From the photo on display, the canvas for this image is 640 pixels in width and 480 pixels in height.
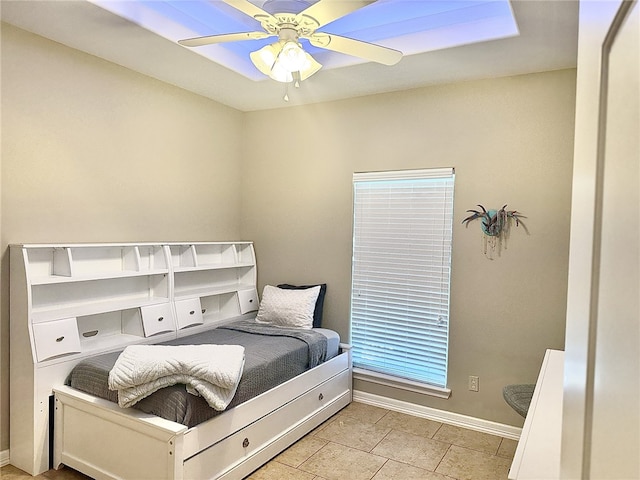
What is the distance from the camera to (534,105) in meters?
3.05

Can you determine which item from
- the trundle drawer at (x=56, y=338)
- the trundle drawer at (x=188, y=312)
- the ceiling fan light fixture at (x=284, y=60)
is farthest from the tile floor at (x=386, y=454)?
the ceiling fan light fixture at (x=284, y=60)

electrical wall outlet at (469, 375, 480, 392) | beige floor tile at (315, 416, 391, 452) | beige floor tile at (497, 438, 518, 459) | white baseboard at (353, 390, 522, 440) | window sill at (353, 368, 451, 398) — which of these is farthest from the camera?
window sill at (353, 368, 451, 398)

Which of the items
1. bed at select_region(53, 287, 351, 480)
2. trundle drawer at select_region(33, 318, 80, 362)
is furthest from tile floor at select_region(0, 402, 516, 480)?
trundle drawer at select_region(33, 318, 80, 362)

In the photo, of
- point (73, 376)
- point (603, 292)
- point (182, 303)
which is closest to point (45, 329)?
point (73, 376)

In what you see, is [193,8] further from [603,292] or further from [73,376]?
[603,292]

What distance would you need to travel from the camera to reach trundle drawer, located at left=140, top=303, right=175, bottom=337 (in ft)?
10.1

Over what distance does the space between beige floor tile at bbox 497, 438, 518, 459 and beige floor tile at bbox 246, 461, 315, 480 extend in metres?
1.32

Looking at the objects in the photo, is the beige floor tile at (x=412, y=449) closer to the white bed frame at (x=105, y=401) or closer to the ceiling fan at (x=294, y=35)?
the white bed frame at (x=105, y=401)

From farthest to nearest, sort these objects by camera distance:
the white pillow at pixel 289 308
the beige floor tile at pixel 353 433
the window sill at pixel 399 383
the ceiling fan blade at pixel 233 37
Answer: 1. the white pillow at pixel 289 308
2. the window sill at pixel 399 383
3. the beige floor tile at pixel 353 433
4. the ceiling fan blade at pixel 233 37

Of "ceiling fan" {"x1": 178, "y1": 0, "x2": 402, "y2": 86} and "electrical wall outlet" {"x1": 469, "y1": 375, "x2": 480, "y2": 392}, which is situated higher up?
"ceiling fan" {"x1": 178, "y1": 0, "x2": 402, "y2": 86}

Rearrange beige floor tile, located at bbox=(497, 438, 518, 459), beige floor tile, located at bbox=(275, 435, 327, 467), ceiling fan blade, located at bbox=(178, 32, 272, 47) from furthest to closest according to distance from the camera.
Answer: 1. beige floor tile, located at bbox=(497, 438, 518, 459)
2. beige floor tile, located at bbox=(275, 435, 327, 467)
3. ceiling fan blade, located at bbox=(178, 32, 272, 47)

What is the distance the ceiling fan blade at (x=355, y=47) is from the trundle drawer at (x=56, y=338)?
2.19m

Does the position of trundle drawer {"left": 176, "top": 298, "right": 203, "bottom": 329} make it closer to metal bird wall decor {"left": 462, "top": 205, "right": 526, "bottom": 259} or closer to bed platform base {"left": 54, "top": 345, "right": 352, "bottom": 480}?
bed platform base {"left": 54, "top": 345, "right": 352, "bottom": 480}

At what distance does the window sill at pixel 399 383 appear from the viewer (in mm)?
3406
